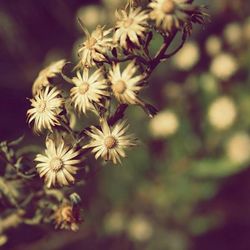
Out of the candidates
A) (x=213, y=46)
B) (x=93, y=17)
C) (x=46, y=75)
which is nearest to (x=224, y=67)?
(x=213, y=46)

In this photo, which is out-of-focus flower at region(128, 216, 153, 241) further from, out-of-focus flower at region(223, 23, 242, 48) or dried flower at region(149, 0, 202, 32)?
dried flower at region(149, 0, 202, 32)

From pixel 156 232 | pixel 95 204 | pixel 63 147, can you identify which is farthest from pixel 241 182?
pixel 63 147

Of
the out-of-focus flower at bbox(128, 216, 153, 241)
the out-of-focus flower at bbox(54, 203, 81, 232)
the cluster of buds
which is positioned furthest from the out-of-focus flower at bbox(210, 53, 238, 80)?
the out-of-focus flower at bbox(54, 203, 81, 232)

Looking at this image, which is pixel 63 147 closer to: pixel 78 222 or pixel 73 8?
pixel 78 222

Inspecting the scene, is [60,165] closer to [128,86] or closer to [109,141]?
[109,141]

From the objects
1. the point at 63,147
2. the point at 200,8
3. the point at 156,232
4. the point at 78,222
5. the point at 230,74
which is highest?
the point at 230,74
